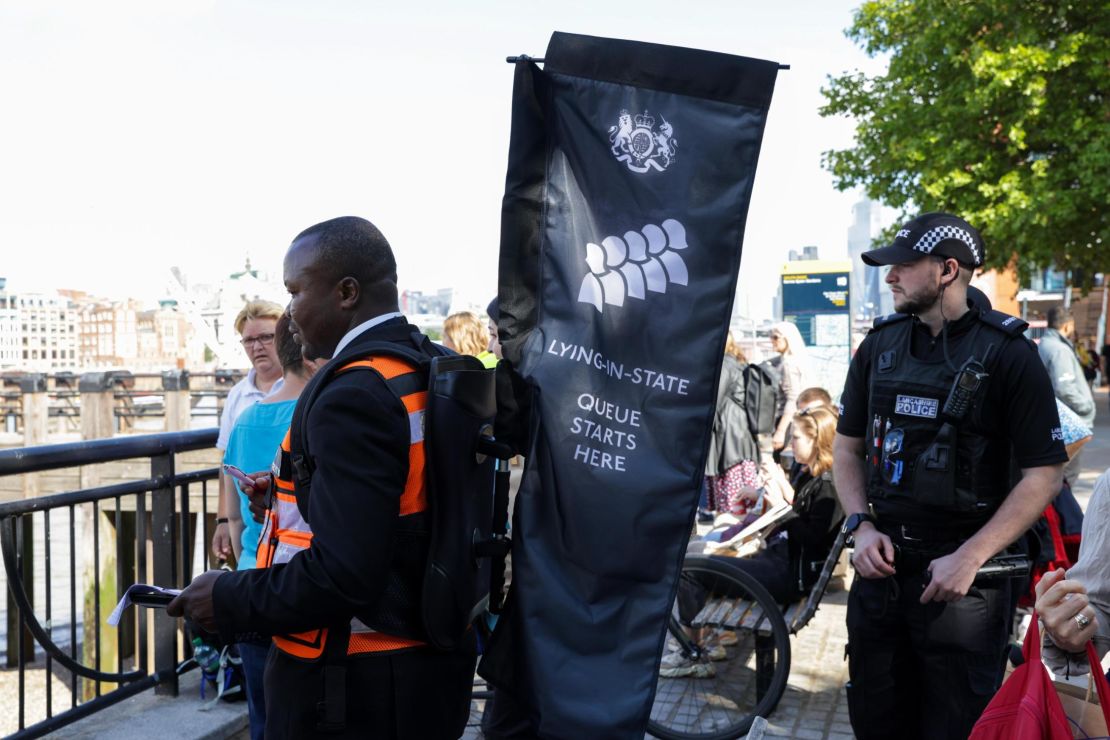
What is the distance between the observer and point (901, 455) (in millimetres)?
3188

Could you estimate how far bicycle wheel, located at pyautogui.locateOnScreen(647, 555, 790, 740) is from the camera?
4.77 meters

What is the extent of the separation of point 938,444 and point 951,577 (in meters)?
0.38

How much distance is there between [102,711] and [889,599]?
332cm

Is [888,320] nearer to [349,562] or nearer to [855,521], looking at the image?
[855,521]

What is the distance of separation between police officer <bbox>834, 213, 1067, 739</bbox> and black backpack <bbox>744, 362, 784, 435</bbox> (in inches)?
192

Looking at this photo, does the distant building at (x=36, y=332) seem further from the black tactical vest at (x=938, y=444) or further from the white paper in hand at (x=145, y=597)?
the white paper in hand at (x=145, y=597)

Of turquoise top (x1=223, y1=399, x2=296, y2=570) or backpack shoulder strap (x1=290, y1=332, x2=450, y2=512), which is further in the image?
turquoise top (x1=223, y1=399, x2=296, y2=570)

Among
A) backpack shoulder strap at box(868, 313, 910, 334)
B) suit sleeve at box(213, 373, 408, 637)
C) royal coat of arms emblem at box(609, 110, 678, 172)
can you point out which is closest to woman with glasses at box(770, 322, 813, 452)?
backpack shoulder strap at box(868, 313, 910, 334)

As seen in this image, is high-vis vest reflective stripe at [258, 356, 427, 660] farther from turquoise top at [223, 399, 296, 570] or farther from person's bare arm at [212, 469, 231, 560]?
person's bare arm at [212, 469, 231, 560]

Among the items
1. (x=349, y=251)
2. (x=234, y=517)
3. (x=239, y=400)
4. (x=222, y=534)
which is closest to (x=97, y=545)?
(x=239, y=400)

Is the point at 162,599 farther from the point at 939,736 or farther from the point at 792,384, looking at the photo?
the point at 792,384

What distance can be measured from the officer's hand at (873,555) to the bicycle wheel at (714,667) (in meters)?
1.64

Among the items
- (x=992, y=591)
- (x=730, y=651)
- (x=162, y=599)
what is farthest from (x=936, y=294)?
(x=730, y=651)

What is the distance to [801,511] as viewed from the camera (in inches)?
209
